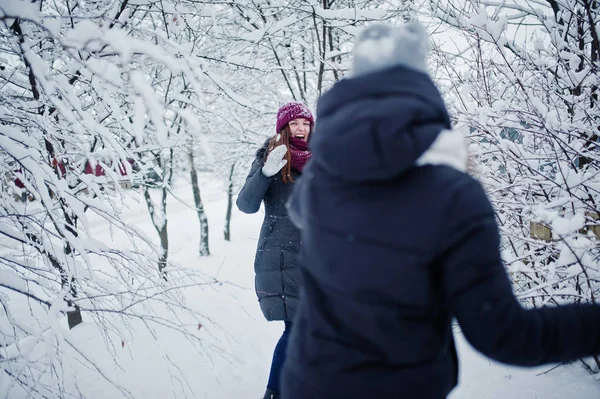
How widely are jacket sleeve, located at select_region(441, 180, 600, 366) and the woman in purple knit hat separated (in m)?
1.44

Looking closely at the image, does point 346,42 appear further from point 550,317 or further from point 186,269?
point 550,317

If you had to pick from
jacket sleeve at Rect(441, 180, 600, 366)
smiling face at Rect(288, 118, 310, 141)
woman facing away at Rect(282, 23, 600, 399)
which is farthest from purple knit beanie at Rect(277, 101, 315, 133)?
jacket sleeve at Rect(441, 180, 600, 366)

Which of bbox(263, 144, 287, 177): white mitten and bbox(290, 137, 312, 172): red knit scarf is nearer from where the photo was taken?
bbox(263, 144, 287, 177): white mitten

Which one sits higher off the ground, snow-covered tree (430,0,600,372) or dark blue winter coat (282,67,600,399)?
snow-covered tree (430,0,600,372)

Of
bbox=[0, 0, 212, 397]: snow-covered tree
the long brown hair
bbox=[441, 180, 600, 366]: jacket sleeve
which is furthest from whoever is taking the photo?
the long brown hair

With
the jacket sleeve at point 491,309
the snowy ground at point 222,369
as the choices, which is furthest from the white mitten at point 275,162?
the jacket sleeve at point 491,309

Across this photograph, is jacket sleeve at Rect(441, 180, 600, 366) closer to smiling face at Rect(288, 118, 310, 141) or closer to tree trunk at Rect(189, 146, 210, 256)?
smiling face at Rect(288, 118, 310, 141)

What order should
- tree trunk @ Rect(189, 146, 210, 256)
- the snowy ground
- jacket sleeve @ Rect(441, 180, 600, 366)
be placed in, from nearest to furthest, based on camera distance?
1. jacket sleeve @ Rect(441, 180, 600, 366)
2. the snowy ground
3. tree trunk @ Rect(189, 146, 210, 256)

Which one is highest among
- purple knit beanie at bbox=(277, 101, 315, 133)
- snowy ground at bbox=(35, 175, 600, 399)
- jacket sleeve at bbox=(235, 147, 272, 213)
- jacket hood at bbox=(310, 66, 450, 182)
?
purple knit beanie at bbox=(277, 101, 315, 133)

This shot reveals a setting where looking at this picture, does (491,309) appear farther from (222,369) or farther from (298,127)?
(222,369)

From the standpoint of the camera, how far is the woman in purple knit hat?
2.16 m

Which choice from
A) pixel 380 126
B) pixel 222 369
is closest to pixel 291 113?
pixel 380 126

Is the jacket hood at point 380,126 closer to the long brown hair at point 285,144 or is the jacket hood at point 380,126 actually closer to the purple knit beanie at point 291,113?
the long brown hair at point 285,144

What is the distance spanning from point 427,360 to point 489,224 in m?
0.39
